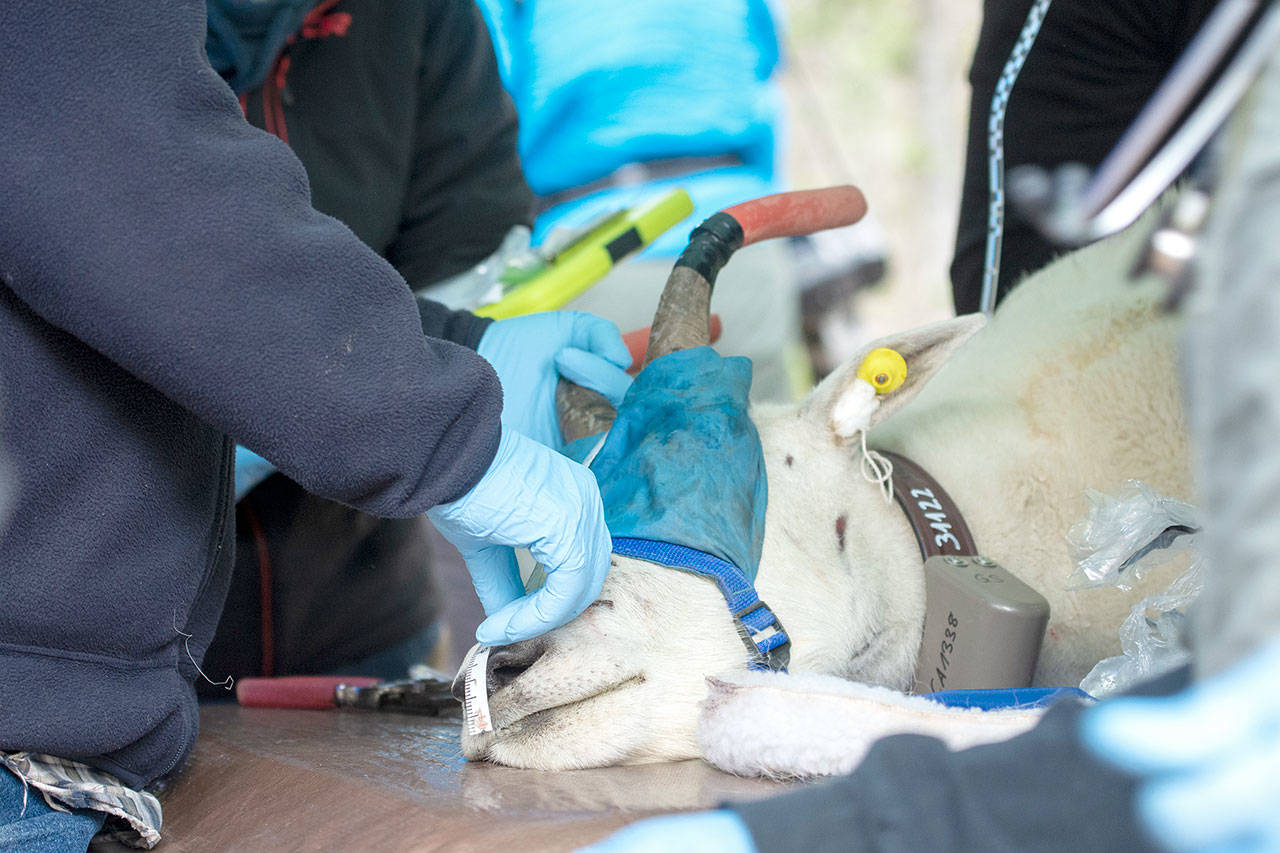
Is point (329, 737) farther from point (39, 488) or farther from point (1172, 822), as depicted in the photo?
point (1172, 822)

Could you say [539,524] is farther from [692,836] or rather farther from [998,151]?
[998,151]

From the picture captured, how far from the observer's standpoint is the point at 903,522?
1849mm

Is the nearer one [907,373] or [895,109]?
[907,373]

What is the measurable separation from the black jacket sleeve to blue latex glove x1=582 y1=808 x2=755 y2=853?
0.01 m

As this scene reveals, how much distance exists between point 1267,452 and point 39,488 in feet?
3.85

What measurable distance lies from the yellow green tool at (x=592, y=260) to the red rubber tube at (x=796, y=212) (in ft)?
0.96

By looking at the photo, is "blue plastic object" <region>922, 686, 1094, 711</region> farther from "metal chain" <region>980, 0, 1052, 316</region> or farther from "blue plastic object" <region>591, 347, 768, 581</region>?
"metal chain" <region>980, 0, 1052, 316</region>

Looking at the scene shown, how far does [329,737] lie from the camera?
61.6 inches

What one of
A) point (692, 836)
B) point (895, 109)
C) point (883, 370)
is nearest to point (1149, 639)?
point (883, 370)

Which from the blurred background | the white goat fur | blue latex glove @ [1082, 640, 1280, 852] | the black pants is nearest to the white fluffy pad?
the white goat fur

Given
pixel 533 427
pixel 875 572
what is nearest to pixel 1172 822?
pixel 875 572

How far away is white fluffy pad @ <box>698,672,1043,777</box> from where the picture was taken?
1.08 metres

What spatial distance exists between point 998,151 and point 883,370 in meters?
0.86

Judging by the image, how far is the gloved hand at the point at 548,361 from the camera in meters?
1.96
